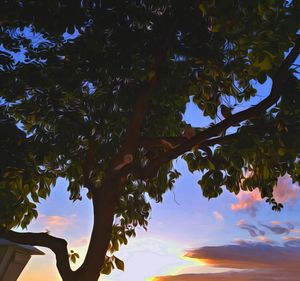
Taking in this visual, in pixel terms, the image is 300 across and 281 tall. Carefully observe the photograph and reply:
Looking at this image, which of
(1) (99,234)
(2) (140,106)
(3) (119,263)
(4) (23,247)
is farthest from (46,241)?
(2) (140,106)

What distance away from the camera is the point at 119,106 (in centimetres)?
1338

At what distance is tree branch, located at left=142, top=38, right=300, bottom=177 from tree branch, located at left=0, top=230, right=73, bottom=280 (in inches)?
102

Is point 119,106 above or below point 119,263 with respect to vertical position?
above

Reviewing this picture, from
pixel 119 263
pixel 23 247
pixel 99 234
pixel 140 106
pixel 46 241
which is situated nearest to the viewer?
pixel 99 234

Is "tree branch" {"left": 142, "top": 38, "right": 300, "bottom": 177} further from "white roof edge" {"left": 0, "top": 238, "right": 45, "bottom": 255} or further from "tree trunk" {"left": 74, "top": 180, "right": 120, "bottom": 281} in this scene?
"white roof edge" {"left": 0, "top": 238, "right": 45, "bottom": 255}

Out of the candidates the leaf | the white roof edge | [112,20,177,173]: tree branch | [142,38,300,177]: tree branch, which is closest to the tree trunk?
[112,20,177,173]: tree branch

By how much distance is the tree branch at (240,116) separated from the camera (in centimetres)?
1020

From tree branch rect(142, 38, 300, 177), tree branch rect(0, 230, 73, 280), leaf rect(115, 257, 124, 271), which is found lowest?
tree branch rect(0, 230, 73, 280)

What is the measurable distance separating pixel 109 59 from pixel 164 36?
1365 millimetres

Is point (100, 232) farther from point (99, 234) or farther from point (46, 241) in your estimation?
point (46, 241)

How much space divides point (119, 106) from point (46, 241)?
12.7 ft

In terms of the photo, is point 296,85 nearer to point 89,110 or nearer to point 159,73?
point 159,73

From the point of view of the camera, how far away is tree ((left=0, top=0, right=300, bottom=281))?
11.0m

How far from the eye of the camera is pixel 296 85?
10.7m
